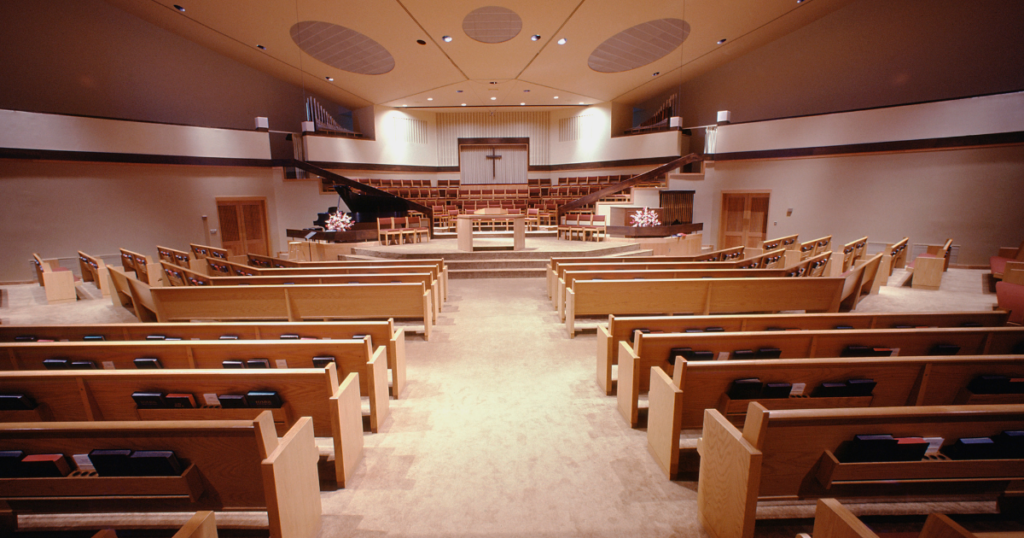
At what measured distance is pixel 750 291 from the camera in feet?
11.9

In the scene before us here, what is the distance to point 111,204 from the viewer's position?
24.5 feet

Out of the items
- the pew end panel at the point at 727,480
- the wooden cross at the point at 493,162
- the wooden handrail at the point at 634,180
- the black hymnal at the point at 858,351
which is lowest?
the pew end panel at the point at 727,480

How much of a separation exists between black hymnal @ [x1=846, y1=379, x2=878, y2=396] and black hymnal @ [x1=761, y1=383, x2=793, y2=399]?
28 centimetres

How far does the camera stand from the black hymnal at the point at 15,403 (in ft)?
5.61

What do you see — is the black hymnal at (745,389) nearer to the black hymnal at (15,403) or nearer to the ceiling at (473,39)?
the black hymnal at (15,403)

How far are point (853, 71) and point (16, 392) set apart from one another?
11.7 meters

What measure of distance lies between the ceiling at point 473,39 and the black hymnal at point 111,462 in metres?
6.82

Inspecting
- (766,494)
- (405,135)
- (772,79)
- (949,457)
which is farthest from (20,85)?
(772,79)

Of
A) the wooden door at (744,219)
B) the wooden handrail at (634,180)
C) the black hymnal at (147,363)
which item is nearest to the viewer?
the black hymnal at (147,363)

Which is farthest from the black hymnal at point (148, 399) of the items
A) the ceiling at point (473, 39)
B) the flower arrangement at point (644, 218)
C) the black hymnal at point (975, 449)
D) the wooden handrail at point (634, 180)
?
the wooden handrail at point (634, 180)

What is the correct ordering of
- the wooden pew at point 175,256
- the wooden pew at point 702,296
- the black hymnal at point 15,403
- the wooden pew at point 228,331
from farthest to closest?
the wooden pew at point 175,256 → the wooden pew at point 702,296 → the wooden pew at point 228,331 → the black hymnal at point 15,403

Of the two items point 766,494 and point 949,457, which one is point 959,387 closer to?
point 949,457

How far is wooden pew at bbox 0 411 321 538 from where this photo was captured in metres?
1.29

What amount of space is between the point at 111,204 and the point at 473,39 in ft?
24.4
